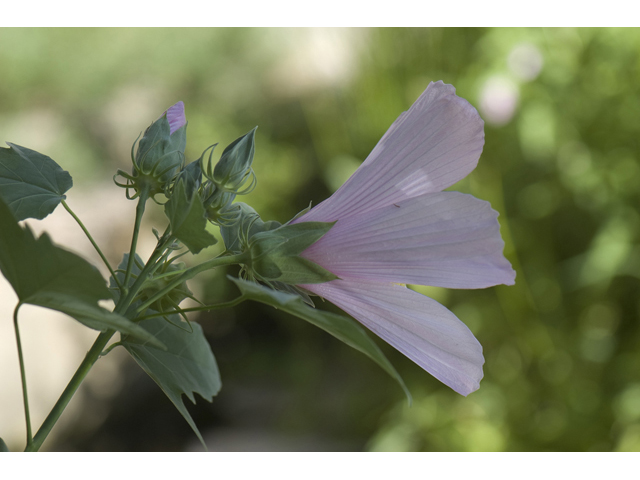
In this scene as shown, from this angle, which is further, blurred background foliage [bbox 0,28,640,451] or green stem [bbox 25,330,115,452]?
blurred background foliage [bbox 0,28,640,451]

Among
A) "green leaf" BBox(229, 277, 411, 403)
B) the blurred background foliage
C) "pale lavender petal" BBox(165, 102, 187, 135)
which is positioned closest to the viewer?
"green leaf" BBox(229, 277, 411, 403)

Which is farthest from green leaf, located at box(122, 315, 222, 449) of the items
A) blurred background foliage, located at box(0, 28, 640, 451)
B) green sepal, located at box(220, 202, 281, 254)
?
blurred background foliage, located at box(0, 28, 640, 451)

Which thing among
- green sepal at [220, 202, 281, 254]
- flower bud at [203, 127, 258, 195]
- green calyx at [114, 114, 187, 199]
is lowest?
green sepal at [220, 202, 281, 254]

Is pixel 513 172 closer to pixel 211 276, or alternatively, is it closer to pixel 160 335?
pixel 211 276

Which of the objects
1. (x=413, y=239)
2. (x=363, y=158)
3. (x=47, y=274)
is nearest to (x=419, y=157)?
(x=413, y=239)

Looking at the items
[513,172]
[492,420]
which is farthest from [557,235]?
[492,420]

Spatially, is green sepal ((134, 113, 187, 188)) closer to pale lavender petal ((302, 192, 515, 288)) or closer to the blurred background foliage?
pale lavender petal ((302, 192, 515, 288))
